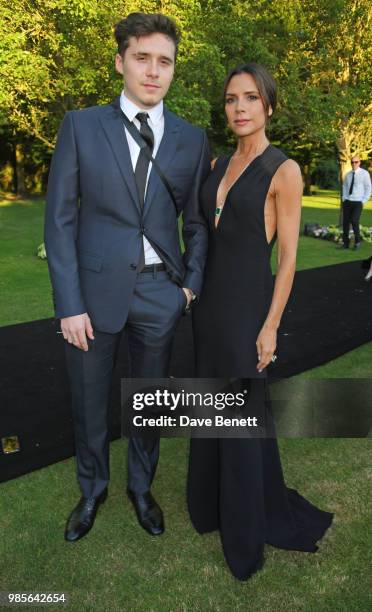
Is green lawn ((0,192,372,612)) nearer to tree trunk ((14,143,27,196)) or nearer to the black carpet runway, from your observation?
the black carpet runway

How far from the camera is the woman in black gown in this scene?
2.66m

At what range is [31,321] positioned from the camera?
24.3 ft

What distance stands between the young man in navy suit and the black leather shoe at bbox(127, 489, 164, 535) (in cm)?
36

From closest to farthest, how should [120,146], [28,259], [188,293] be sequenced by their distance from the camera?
Result: [120,146]
[188,293]
[28,259]

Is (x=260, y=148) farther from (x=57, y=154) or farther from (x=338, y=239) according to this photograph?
(x=338, y=239)

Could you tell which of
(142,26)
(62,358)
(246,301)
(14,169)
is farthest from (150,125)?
(14,169)

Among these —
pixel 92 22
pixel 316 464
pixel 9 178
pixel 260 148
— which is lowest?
pixel 9 178

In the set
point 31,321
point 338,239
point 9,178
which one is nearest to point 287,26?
point 338,239

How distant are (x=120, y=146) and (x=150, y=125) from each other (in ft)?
0.77

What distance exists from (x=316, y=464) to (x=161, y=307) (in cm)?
187

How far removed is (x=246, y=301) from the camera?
2.84 metres

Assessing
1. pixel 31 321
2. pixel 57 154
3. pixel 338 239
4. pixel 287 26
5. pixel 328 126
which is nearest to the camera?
pixel 57 154
